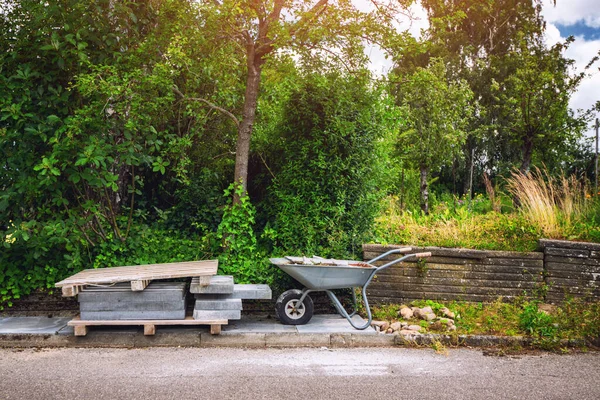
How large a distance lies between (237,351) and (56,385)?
5.74 feet

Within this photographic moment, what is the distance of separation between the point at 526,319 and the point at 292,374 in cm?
291

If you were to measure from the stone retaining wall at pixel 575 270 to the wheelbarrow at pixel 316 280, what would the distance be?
217cm

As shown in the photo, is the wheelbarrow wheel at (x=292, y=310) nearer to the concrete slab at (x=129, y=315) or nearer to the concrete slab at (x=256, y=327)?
the concrete slab at (x=256, y=327)

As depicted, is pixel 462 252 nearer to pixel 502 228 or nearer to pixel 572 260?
pixel 502 228

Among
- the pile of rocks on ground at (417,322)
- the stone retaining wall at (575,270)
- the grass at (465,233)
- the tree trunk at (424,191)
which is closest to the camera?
the pile of rocks on ground at (417,322)

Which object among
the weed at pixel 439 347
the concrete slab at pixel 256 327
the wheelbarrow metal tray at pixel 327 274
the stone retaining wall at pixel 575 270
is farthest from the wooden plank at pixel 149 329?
the stone retaining wall at pixel 575 270

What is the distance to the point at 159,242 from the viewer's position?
706 cm

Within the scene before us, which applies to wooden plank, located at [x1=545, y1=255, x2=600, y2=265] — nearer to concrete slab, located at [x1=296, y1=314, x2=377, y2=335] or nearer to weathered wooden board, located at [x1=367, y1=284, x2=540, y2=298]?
weathered wooden board, located at [x1=367, y1=284, x2=540, y2=298]

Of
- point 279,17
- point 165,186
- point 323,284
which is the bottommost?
point 323,284

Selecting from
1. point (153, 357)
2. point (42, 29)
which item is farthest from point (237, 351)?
point (42, 29)

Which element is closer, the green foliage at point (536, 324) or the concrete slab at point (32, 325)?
the concrete slab at point (32, 325)

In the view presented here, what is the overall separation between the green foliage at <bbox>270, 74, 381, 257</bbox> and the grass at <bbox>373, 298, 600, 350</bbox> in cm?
114

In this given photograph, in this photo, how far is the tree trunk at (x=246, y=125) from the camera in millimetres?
7008

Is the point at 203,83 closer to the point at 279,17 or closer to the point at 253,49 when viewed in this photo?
the point at 253,49
